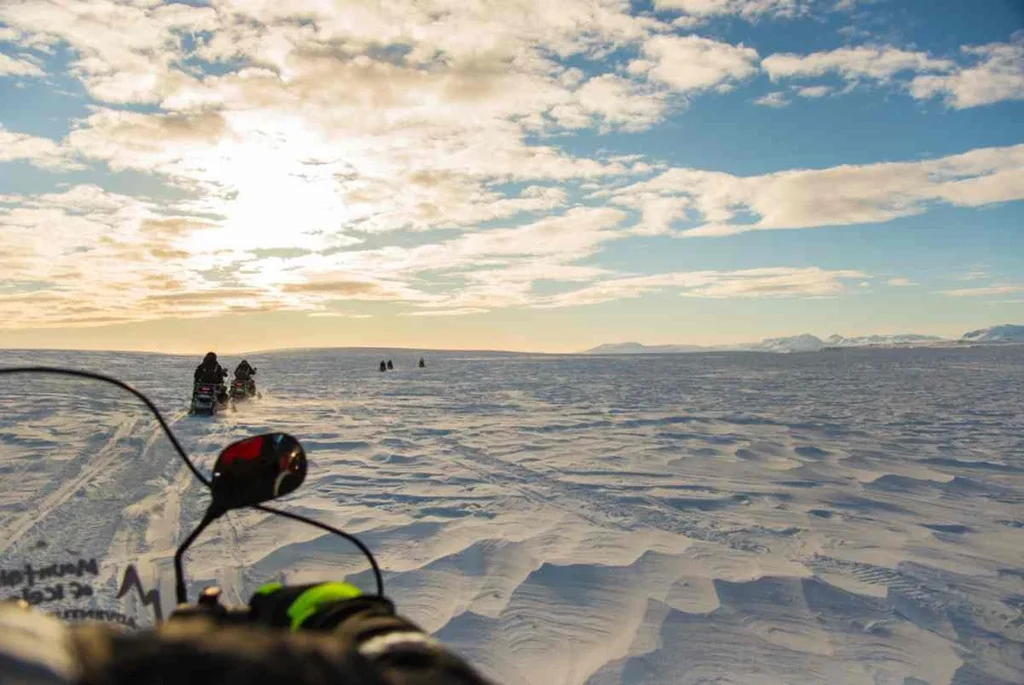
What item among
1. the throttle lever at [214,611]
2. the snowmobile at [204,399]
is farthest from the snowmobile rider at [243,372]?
the throttle lever at [214,611]

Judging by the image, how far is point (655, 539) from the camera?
5.60 m

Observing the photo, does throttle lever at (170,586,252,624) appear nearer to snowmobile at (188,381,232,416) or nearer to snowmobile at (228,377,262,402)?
snowmobile at (188,381,232,416)

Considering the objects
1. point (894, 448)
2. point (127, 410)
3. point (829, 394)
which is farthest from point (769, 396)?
point (127, 410)

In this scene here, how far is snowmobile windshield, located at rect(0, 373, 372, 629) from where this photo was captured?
181cm

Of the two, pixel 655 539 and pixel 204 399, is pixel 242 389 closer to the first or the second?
pixel 204 399

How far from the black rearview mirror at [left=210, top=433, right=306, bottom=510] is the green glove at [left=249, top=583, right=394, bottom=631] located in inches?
15.4

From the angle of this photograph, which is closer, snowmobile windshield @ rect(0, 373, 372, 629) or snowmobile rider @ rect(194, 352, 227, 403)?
snowmobile windshield @ rect(0, 373, 372, 629)

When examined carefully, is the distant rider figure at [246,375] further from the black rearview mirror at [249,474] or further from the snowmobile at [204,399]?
the black rearview mirror at [249,474]

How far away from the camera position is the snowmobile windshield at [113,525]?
181 centimetres

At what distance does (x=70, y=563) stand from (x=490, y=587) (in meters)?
3.07

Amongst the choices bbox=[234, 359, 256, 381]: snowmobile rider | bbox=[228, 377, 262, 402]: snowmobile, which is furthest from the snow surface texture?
bbox=[234, 359, 256, 381]: snowmobile rider

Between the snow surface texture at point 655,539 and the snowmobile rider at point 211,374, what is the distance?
2861mm

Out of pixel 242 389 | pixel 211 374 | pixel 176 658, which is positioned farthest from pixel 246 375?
pixel 176 658

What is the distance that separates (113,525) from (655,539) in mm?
4582
